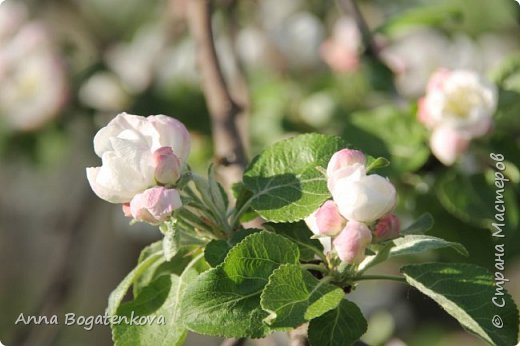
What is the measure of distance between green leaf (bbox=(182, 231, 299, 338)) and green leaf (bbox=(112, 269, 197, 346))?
0.20ft

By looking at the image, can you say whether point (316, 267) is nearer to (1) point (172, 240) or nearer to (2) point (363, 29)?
(1) point (172, 240)

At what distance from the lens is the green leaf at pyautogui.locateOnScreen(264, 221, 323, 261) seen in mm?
853

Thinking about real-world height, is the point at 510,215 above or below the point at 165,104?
below

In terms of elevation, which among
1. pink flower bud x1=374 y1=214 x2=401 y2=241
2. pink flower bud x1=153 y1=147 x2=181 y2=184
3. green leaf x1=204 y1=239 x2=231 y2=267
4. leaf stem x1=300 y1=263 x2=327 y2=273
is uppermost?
pink flower bud x1=153 y1=147 x2=181 y2=184

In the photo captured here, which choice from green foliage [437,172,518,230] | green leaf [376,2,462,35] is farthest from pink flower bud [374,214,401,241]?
green leaf [376,2,462,35]

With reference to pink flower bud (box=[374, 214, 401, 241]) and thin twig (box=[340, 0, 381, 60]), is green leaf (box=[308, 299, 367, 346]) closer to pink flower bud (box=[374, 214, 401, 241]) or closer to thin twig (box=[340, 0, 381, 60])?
pink flower bud (box=[374, 214, 401, 241])

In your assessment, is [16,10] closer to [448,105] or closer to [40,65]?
[40,65]

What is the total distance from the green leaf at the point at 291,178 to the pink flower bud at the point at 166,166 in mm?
100

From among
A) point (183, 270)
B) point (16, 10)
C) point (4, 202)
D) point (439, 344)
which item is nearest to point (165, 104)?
point (16, 10)

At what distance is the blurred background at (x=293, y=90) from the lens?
4.31 ft

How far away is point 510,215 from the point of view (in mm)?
1295

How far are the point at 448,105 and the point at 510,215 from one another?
0.69 feet

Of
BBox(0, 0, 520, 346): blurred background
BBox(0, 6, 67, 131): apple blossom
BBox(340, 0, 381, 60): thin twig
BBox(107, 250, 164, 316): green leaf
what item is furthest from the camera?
BBox(0, 6, 67, 131): apple blossom

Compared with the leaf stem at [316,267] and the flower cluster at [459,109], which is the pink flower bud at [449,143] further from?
the leaf stem at [316,267]
